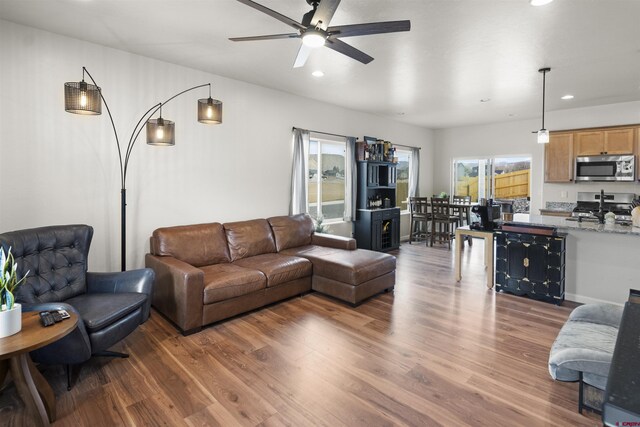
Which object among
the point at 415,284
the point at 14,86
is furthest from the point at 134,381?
the point at 415,284

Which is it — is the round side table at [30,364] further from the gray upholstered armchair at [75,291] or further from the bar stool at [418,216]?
the bar stool at [418,216]

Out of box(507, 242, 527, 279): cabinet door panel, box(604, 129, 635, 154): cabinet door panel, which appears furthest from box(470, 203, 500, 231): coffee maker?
box(604, 129, 635, 154): cabinet door panel

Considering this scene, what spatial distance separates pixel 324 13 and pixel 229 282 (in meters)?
2.51

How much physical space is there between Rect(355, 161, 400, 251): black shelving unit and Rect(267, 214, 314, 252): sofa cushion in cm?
164

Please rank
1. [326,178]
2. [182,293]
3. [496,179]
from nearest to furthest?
[182,293]
[326,178]
[496,179]

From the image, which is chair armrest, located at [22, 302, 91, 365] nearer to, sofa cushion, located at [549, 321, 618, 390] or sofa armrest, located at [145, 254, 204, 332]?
sofa armrest, located at [145, 254, 204, 332]

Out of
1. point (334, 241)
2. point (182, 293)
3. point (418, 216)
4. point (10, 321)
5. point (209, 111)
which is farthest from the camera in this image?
point (418, 216)

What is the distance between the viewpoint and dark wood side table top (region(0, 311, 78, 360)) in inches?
66.7

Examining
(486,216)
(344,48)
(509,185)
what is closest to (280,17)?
(344,48)

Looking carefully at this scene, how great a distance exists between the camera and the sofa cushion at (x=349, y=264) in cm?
375

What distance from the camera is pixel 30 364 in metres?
1.95

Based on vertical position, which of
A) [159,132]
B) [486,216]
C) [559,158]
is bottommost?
[486,216]

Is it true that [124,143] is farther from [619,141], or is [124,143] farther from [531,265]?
[619,141]

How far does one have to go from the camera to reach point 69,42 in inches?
129
